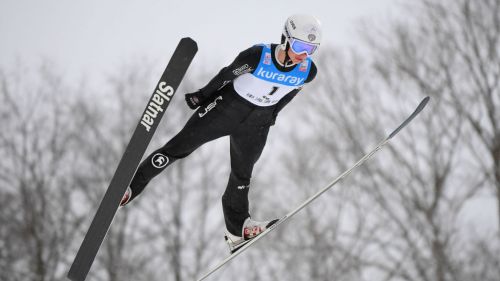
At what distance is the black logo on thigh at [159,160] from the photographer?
4586mm

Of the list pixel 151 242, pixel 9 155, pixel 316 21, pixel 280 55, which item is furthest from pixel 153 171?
pixel 9 155

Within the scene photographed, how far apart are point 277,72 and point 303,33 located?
42 centimetres

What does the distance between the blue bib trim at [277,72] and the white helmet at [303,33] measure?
0.23 meters

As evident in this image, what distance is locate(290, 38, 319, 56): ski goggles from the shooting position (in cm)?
413

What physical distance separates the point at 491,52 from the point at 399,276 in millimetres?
5672

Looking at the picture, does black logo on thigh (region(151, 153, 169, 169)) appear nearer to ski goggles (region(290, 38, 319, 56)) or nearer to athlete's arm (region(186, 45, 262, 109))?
athlete's arm (region(186, 45, 262, 109))

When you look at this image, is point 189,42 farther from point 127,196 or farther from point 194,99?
point 127,196

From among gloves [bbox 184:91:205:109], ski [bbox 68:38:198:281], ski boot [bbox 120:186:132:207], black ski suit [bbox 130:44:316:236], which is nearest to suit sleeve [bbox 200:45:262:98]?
black ski suit [bbox 130:44:316:236]

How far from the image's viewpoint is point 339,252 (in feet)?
43.4

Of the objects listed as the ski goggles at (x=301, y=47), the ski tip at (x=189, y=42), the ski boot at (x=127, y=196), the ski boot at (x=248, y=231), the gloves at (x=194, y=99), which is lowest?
the ski boot at (x=248, y=231)

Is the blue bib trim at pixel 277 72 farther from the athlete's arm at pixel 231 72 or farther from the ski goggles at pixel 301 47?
the ski goggles at pixel 301 47

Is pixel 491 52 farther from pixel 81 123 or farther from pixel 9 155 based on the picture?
pixel 9 155

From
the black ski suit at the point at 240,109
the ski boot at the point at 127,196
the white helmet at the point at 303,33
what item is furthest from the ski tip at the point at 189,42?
the ski boot at the point at 127,196

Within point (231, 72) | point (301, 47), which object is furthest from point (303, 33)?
point (231, 72)
